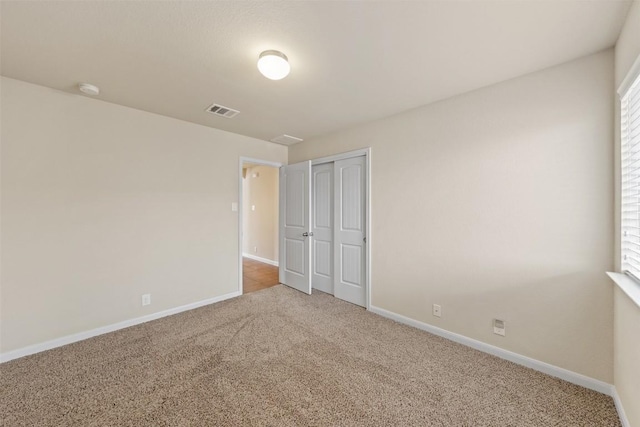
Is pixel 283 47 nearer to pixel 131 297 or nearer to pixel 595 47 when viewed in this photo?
pixel 595 47

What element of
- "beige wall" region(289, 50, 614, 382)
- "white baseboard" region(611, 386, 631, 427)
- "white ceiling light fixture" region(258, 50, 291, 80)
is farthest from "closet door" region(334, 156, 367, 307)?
"white baseboard" region(611, 386, 631, 427)

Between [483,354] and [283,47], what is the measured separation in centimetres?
309

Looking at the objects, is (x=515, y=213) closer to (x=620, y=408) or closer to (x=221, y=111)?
(x=620, y=408)

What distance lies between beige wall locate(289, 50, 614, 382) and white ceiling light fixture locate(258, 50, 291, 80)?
165cm

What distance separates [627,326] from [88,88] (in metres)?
4.45

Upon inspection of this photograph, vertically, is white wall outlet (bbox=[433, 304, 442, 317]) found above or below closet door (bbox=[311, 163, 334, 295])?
below

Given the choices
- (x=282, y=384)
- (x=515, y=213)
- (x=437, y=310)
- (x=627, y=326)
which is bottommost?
(x=282, y=384)

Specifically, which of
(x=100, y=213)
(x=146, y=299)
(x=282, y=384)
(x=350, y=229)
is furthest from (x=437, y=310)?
(x=100, y=213)

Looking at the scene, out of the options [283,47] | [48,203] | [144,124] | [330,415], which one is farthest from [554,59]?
[48,203]

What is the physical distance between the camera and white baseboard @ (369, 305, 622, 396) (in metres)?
1.80

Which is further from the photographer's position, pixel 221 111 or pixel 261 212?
pixel 261 212

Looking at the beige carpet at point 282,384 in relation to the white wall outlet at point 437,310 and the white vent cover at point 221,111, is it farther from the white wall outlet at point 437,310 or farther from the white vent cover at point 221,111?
the white vent cover at point 221,111

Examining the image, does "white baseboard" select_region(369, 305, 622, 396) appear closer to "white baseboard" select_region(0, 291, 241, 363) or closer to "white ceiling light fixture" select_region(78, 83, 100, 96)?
"white baseboard" select_region(0, 291, 241, 363)

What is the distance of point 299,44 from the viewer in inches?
67.7
